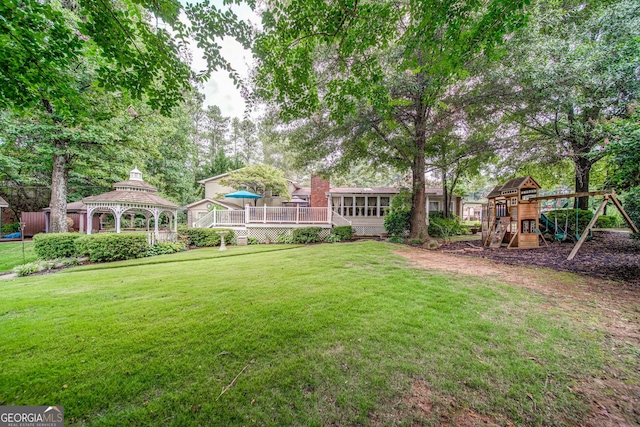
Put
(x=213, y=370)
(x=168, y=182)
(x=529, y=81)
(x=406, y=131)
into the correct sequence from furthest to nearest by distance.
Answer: (x=168, y=182), (x=406, y=131), (x=529, y=81), (x=213, y=370)

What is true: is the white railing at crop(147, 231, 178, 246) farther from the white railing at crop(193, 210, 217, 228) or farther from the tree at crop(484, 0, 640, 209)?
the tree at crop(484, 0, 640, 209)

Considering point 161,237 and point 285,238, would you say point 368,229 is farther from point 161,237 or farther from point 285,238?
point 161,237

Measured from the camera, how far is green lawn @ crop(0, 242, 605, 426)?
Answer: 1779 mm

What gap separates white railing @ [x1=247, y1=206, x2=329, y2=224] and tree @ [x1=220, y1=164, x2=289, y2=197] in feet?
12.6

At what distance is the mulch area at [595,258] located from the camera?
5.25m

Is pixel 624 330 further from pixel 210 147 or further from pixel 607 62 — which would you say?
pixel 210 147

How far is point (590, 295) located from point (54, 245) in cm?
1516

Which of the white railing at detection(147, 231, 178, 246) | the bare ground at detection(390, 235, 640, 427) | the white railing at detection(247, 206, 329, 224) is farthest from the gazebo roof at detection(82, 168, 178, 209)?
the bare ground at detection(390, 235, 640, 427)

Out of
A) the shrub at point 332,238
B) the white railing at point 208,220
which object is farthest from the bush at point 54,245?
the shrub at point 332,238

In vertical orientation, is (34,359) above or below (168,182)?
below

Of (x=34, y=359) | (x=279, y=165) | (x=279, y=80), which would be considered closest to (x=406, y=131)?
(x=279, y=80)

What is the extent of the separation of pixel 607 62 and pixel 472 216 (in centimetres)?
3366

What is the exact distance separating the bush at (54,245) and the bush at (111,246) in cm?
32

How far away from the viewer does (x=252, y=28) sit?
4.09m
